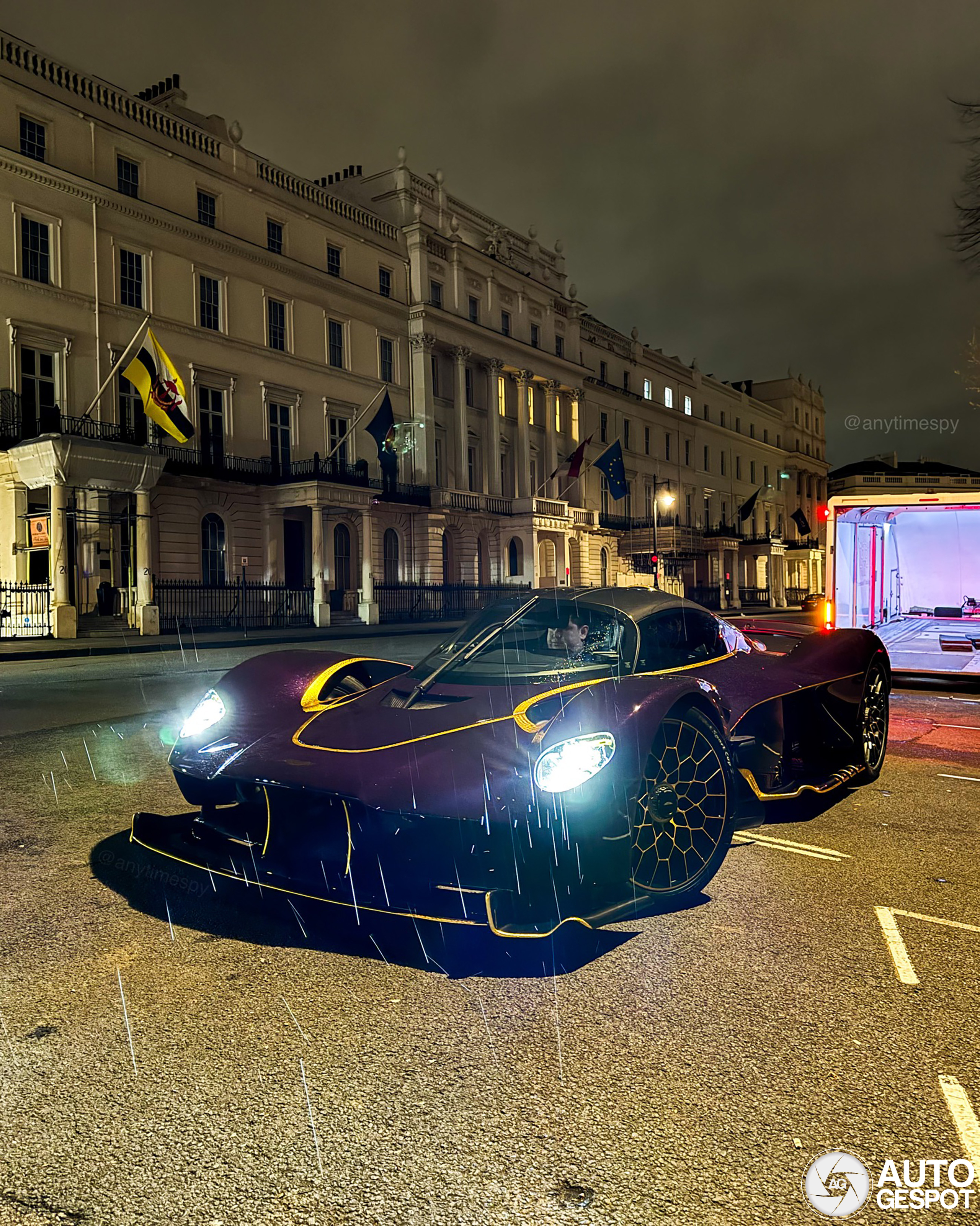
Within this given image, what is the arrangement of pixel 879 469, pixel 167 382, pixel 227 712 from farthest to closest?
pixel 879 469, pixel 167 382, pixel 227 712

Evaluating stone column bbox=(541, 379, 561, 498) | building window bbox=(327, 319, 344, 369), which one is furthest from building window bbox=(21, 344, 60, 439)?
stone column bbox=(541, 379, 561, 498)

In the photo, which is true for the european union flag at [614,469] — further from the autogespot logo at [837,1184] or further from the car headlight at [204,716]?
the autogespot logo at [837,1184]

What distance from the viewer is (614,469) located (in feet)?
151

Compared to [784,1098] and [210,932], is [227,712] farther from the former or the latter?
[784,1098]

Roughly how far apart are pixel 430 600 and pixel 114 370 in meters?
18.7

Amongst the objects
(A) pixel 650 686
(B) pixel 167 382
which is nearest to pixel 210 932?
(A) pixel 650 686

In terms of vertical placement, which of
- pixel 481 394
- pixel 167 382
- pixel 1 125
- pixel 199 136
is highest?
pixel 199 136

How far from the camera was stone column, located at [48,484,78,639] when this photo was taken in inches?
923

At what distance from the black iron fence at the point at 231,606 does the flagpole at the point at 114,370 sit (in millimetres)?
6120

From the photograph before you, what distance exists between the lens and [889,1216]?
5.94 feet

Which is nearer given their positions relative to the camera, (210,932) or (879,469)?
(210,932)

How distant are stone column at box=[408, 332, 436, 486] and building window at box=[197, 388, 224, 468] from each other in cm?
1145

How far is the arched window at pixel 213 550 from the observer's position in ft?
111

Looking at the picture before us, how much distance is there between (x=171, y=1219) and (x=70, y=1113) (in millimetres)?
536
